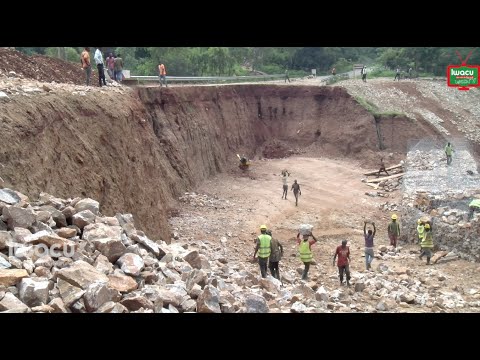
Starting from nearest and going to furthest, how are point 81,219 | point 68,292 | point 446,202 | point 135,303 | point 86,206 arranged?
point 68,292 → point 135,303 → point 81,219 → point 86,206 → point 446,202

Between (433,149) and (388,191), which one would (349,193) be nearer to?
(388,191)

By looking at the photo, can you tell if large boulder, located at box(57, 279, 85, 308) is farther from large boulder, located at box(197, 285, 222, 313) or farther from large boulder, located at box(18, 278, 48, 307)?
large boulder, located at box(197, 285, 222, 313)

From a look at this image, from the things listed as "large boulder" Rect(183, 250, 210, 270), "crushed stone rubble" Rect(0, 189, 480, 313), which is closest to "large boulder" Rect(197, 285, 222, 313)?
"crushed stone rubble" Rect(0, 189, 480, 313)

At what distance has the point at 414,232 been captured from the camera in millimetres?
15516

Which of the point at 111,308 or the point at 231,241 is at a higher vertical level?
the point at 111,308

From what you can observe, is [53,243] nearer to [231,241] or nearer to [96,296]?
[96,296]

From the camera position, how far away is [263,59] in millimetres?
52531

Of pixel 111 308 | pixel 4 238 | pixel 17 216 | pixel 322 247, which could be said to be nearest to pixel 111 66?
pixel 322 247

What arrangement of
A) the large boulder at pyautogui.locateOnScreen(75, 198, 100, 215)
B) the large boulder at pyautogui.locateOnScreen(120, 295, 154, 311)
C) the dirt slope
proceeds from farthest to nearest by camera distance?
1. the dirt slope
2. the large boulder at pyautogui.locateOnScreen(75, 198, 100, 215)
3. the large boulder at pyautogui.locateOnScreen(120, 295, 154, 311)

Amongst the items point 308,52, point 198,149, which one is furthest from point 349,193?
point 308,52
